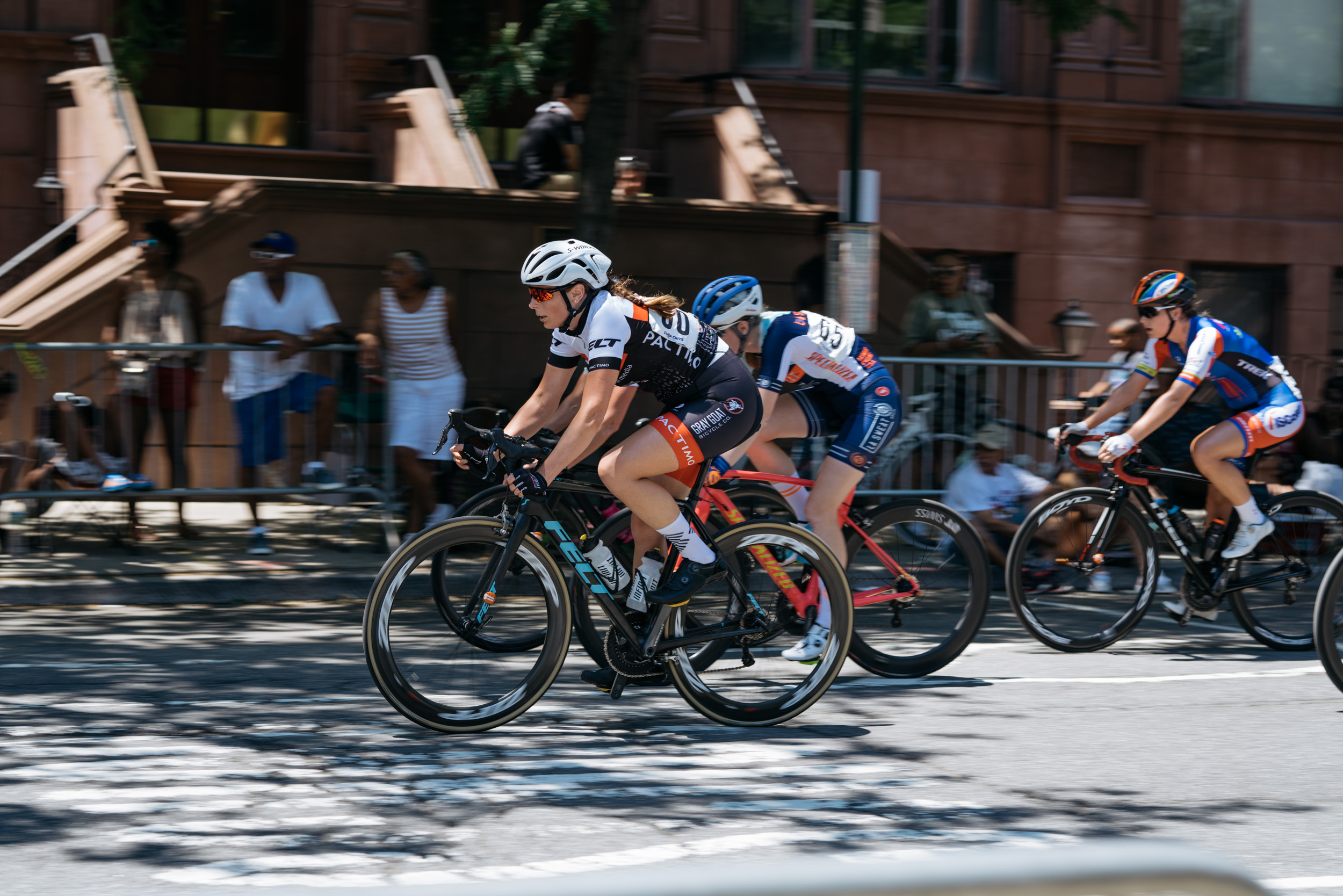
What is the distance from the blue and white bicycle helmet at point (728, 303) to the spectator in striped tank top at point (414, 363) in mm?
3914

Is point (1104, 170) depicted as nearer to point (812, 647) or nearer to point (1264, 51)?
point (1264, 51)

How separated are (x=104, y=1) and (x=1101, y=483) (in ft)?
35.7

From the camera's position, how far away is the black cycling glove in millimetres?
5770

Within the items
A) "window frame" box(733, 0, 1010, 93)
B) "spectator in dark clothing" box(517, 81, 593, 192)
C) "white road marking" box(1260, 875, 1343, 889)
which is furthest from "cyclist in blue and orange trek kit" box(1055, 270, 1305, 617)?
"window frame" box(733, 0, 1010, 93)

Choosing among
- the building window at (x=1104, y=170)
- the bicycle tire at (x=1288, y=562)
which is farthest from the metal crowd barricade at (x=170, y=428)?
the building window at (x=1104, y=170)

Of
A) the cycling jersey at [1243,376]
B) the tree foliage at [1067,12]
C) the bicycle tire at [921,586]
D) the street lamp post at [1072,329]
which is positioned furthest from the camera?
the street lamp post at [1072,329]

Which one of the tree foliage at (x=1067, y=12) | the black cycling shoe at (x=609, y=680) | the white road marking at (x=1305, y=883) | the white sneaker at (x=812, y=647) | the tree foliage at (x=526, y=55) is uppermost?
the tree foliage at (x=1067, y=12)

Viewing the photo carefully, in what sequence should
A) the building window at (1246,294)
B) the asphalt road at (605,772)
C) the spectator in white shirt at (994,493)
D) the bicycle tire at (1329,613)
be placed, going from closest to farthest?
the asphalt road at (605,772)
the bicycle tire at (1329,613)
the spectator in white shirt at (994,493)
the building window at (1246,294)

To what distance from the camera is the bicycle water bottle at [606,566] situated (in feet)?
20.2

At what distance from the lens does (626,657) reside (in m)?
6.14

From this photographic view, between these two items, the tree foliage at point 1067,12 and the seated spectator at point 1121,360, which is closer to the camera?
the seated spectator at point 1121,360

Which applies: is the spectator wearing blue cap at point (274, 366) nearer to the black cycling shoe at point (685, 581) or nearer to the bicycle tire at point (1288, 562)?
the black cycling shoe at point (685, 581)

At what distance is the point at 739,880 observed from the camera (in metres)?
1.60

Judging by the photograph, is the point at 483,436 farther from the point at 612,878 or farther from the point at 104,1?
the point at 104,1
